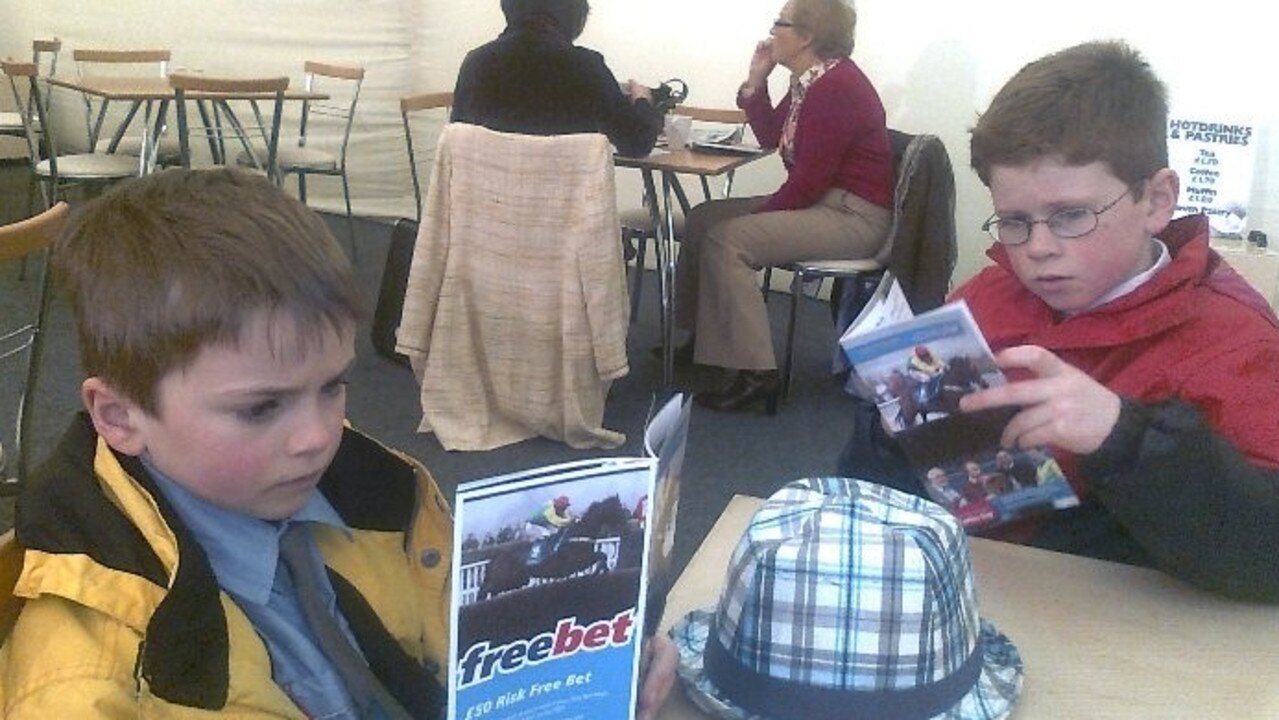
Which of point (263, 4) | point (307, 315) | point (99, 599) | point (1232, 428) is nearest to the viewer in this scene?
point (99, 599)

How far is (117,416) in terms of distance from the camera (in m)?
0.86

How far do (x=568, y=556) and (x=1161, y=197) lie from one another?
87cm

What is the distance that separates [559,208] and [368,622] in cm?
203

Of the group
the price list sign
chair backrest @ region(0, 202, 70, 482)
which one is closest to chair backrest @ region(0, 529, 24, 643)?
chair backrest @ region(0, 202, 70, 482)

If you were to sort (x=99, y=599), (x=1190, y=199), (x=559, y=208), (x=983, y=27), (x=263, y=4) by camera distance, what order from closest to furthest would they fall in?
(x=99, y=599) < (x=559, y=208) < (x=1190, y=199) < (x=983, y=27) < (x=263, y=4)

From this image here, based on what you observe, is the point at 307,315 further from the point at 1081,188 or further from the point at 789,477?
the point at 789,477

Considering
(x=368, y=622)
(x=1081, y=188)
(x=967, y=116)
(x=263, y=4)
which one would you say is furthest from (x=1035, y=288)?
(x=263, y=4)

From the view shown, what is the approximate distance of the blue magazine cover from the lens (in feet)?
1.79

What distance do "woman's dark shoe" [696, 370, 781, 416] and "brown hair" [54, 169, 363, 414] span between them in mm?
2572

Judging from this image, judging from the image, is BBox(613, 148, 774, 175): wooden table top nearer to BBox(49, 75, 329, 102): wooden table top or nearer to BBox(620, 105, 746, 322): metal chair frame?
BBox(620, 105, 746, 322): metal chair frame

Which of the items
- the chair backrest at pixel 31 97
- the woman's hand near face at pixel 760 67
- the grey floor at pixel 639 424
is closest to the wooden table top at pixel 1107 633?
the grey floor at pixel 639 424

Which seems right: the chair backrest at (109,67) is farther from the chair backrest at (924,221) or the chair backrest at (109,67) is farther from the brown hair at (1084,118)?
the brown hair at (1084,118)

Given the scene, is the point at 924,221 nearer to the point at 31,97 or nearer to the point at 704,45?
the point at 704,45

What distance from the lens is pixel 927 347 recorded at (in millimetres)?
905
